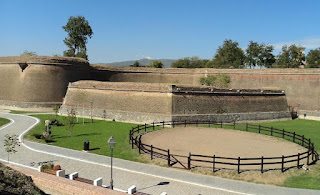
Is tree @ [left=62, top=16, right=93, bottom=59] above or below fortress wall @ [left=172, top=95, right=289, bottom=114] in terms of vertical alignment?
above

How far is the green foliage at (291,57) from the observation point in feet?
196

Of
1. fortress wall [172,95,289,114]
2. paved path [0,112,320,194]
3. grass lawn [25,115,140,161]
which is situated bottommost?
paved path [0,112,320,194]

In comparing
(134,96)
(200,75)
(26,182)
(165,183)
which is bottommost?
(165,183)

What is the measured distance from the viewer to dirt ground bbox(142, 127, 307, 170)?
17.8 m

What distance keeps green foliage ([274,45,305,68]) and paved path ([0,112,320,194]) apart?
5340cm

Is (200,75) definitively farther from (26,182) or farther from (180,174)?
(26,182)

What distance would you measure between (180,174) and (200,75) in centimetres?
3686

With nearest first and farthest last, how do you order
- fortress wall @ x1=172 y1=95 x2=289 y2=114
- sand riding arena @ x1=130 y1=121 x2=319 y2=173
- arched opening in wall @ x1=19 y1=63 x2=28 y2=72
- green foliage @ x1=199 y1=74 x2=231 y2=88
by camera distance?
1. sand riding arena @ x1=130 y1=121 x2=319 y2=173
2. fortress wall @ x1=172 y1=95 x2=289 y2=114
3. arched opening in wall @ x1=19 y1=63 x2=28 y2=72
4. green foliage @ x1=199 y1=74 x2=231 y2=88

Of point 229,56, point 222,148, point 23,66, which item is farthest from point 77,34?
point 222,148

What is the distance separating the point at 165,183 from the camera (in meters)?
12.8

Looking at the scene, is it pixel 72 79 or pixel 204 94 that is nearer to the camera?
pixel 204 94

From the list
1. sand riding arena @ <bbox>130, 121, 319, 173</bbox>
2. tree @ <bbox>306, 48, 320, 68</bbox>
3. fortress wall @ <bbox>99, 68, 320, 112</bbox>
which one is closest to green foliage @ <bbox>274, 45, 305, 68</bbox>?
tree @ <bbox>306, 48, 320, 68</bbox>

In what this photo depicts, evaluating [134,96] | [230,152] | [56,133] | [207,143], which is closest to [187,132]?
[207,143]

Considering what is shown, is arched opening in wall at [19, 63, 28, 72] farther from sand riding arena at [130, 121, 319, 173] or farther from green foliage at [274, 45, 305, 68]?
green foliage at [274, 45, 305, 68]
